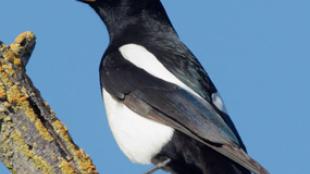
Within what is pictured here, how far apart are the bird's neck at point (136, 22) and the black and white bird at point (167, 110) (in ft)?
0.15

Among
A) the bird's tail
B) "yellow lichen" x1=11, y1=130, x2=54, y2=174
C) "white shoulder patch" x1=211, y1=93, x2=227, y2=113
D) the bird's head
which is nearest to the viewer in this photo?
"yellow lichen" x1=11, y1=130, x2=54, y2=174

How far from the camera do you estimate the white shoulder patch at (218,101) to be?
3.82 m

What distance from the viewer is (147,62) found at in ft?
13.3

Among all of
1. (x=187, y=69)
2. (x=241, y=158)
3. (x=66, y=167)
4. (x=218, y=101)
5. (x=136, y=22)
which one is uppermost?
(x=136, y=22)

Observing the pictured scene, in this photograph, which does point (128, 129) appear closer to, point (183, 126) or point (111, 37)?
point (183, 126)

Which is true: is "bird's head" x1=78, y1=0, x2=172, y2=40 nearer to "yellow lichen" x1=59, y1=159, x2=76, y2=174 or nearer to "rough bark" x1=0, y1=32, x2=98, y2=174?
"rough bark" x1=0, y1=32, x2=98, y2=174

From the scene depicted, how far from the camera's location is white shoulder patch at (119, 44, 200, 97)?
154 inches

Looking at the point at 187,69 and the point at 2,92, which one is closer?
the point at 2,92

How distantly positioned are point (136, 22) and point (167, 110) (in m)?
1.44

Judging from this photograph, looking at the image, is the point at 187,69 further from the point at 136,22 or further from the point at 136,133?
the point at 136,22

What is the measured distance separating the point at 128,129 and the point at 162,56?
2.17 feet

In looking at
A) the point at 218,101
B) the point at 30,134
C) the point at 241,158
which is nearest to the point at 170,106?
the point at 218,101

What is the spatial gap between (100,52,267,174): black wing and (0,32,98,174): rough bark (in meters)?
1.04

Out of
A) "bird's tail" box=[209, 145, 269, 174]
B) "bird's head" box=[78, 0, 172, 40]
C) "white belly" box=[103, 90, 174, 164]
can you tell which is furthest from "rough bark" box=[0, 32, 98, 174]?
"bird's head" box=[78, 0, 172, 40]
